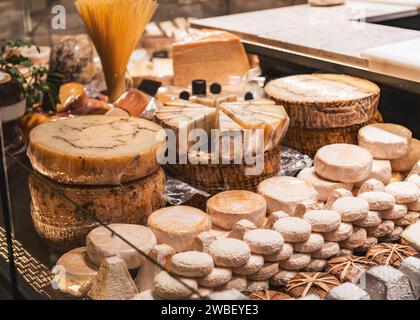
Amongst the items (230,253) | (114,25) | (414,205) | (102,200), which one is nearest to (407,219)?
(414,205)

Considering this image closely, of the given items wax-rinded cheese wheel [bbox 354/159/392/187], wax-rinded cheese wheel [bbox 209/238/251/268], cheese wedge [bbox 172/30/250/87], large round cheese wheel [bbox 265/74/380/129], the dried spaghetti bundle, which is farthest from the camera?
cheese wedge [bbox 172/30/250/87]

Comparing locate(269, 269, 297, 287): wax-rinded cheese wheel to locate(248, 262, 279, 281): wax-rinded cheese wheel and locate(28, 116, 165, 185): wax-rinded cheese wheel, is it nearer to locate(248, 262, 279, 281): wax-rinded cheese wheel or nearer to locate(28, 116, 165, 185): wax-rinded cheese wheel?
locate(248, 262, 279, 281): wax-rinded cheese wheel

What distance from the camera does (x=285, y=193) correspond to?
4.78ft

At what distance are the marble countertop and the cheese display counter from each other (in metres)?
0.01

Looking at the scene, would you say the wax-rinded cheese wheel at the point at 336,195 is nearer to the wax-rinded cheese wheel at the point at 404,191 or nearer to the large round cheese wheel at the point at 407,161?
the wax-rinded cheese wheel at the point at 404,191

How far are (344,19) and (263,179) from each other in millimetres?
1310

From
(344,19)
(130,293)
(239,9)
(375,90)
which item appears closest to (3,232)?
(130,293)

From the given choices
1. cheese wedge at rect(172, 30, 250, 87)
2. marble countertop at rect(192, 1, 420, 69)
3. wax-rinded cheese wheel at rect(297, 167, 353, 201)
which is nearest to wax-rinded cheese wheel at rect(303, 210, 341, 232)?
wax-rinded cheese wheel at rect(297, 167, 353, 201)

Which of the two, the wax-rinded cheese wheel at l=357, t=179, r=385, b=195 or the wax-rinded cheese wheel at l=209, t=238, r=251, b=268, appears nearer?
the wax-rinded cheese wheel at l=209, t=238, r=251, b=268

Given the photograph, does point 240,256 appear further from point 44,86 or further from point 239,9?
point 239,9

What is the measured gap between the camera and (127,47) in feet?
6.62

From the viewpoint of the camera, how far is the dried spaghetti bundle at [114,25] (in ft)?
6.22

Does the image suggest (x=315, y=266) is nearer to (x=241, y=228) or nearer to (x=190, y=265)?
(x=241, y=228)

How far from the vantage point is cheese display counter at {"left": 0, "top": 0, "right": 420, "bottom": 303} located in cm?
115
